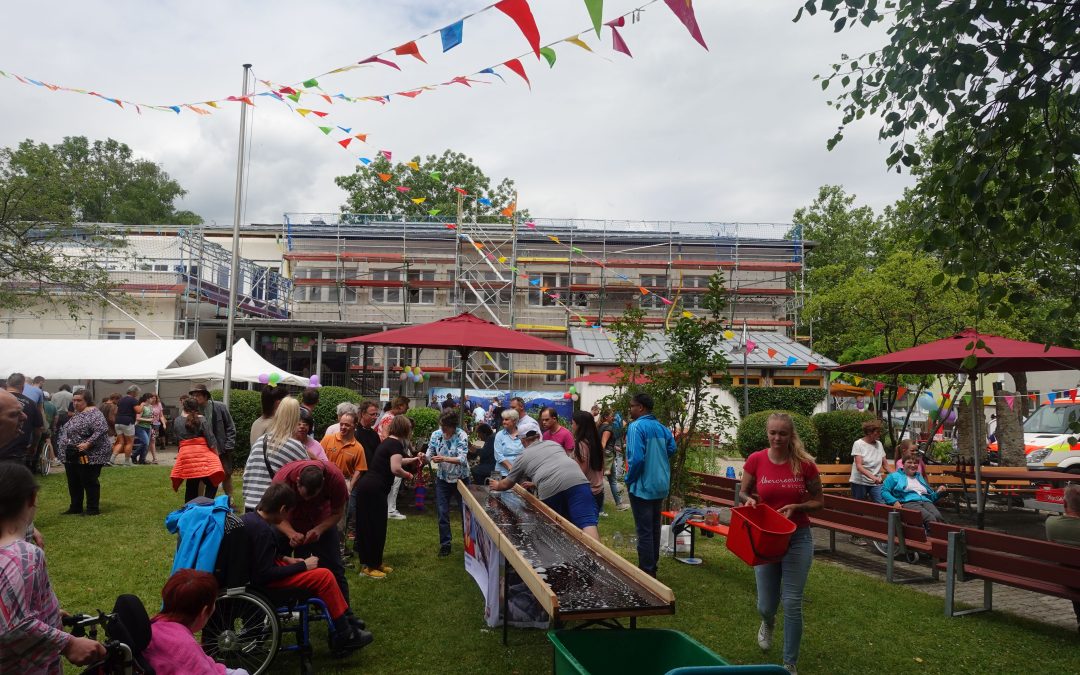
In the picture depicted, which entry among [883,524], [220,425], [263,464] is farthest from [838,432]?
[263,464]

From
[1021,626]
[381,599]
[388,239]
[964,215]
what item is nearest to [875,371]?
[1021,626]

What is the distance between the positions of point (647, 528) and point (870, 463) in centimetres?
459

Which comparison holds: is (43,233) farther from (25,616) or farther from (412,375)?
(25,616)

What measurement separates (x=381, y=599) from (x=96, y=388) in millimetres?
23008

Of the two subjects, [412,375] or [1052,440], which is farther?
[412,375]

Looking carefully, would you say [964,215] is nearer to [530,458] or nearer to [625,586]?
[625,586]

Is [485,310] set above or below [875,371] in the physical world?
above

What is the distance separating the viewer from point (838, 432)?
16.9 m

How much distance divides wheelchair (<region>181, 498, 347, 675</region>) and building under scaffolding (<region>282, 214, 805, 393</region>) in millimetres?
28332

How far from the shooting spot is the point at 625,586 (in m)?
4.29

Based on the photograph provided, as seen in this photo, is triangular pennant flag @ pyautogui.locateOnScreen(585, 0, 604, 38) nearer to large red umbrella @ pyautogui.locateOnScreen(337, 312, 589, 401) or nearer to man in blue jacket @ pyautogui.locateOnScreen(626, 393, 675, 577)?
man in blue jacket @ pyautogui.locateOnScreen(626, 393, 675, 577)

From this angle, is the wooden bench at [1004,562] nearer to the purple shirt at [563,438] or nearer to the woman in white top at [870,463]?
the woman in white top at [870,463]

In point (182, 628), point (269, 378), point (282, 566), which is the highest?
point (269, 378)

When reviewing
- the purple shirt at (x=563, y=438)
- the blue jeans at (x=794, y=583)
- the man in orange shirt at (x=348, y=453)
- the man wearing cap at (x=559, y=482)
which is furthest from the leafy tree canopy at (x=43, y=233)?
the blue jeans at (x=794, y=583)
